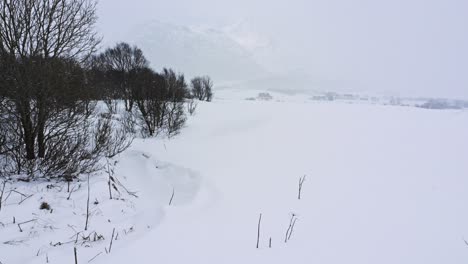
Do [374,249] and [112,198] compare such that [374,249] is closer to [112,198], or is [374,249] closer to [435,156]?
[112,198]

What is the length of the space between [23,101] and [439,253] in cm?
763

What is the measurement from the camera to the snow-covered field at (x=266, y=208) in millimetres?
3766

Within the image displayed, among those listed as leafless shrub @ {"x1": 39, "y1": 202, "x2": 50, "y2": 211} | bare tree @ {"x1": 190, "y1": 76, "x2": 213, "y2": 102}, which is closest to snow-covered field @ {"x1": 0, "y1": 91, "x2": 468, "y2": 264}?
leafless shrub @ {"x1": 39, "y1": 202, "x2": 50, "y2": 211}

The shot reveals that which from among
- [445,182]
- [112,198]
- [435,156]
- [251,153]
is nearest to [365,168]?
[445,182]

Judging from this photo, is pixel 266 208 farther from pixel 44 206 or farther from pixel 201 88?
pixel 201 88

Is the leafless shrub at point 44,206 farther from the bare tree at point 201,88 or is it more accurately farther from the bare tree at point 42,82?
the bare tree at point 201,88

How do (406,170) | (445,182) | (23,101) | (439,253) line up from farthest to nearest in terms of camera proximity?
1. (406,170)
2. (445,182)
3. (23,101)
4. (439,253)

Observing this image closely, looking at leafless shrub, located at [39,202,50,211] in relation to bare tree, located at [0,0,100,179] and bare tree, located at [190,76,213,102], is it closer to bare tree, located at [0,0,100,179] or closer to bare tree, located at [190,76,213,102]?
bare tree, located at [0,0,100,179]

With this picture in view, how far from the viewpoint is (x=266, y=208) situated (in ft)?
17.6

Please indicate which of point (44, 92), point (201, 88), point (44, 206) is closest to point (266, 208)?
point (44, 206)

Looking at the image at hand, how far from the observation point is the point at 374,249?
379 centimetres

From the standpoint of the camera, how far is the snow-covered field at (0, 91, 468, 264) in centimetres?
377

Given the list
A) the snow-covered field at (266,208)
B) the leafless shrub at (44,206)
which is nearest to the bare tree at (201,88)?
the snow-covered field at (266,208)

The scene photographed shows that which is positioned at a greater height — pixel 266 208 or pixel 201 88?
pixel 201 88
